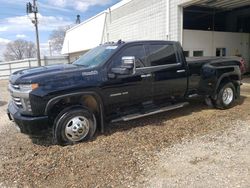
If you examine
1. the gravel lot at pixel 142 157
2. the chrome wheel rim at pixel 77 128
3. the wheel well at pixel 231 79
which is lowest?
the gravel lot at pixel 142 157

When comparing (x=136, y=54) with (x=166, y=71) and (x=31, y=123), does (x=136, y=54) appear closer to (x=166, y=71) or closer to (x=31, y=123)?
(x=166, y=71)

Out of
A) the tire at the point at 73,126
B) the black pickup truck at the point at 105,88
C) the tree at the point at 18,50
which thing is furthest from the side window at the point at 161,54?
the tree at the point at 18,50

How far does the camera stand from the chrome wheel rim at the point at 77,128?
501 cm

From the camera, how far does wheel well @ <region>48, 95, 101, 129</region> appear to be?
196 inches

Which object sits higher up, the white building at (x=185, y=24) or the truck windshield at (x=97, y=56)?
the white building at (x=185, y=24)

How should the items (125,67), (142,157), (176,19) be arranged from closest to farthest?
(142,157) < (125,67) < (176,19)

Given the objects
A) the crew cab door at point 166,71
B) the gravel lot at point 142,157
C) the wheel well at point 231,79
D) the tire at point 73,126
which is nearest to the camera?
the gravel lot at point 142,157

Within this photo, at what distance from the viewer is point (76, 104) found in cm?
520

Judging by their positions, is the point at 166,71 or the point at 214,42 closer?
the point at 166,71

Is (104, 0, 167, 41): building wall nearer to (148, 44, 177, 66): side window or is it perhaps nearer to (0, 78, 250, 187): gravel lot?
(148, 44, 177, 66): side window

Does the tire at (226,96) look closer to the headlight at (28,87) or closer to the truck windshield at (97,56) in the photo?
the truck windshield at (97,56)

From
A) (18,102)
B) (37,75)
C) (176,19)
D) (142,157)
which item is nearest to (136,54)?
(37,75)

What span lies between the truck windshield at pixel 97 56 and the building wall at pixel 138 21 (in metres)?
9.47

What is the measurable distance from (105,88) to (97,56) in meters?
0.93
